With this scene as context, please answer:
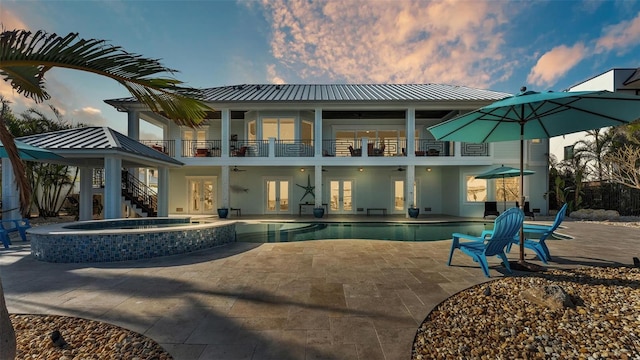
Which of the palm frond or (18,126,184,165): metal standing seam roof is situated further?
(18,126,184,165): metal standing seam roof

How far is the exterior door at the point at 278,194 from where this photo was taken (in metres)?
15.7

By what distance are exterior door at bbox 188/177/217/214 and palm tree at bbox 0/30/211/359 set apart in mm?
13591

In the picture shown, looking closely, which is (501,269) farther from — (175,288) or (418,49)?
(418,49)

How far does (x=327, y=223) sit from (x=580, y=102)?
9281mm

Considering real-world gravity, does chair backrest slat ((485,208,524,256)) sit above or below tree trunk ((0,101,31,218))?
below

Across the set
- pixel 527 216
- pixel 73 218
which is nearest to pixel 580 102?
pixel 527 216

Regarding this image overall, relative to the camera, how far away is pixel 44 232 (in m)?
5.38

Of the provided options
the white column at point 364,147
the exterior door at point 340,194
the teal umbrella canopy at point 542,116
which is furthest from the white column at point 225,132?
the teal umbrella canopy at point 542,116

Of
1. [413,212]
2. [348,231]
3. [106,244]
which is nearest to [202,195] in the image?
[348,231]

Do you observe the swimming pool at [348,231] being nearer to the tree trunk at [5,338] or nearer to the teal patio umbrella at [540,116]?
the teal patio umbrella at [540,116]

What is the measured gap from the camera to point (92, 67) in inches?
87.5

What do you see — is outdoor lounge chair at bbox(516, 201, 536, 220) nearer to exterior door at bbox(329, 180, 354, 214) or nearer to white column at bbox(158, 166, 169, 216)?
exterior door at bbox(329, 180, 354, 214)

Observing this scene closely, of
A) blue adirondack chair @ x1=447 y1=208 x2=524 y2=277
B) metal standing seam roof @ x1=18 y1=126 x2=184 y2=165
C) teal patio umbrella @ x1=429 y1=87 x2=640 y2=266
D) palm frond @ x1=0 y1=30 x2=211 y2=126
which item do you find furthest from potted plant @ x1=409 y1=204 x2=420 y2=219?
palm frond @ x1=0 y1=30 x2=211 y2=126

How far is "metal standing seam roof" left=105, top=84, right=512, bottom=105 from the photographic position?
13.4 metres
